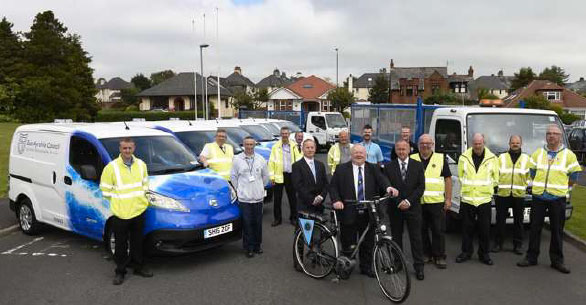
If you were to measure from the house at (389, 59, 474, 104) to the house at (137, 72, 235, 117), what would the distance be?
1056 inches

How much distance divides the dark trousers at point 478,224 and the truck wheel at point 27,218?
6.82 m

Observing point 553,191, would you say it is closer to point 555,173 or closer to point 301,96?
point 555,173

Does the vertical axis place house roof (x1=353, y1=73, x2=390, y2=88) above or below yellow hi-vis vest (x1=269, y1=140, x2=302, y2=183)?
above

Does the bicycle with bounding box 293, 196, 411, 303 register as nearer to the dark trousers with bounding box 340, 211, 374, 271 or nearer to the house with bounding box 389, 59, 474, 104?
the dark trousers with bounding box 340, 211, 374, 271

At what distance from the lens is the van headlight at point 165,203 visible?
5.77 m

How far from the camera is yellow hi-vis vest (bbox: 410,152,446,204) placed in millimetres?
5855

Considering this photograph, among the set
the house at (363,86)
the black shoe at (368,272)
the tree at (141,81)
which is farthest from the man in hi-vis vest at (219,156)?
the tree at (141,81)

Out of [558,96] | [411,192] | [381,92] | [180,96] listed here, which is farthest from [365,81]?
[411,192]

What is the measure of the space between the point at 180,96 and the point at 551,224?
69.8 m

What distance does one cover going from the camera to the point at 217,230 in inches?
237

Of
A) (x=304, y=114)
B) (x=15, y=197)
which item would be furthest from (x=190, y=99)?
(x=15, y=197)

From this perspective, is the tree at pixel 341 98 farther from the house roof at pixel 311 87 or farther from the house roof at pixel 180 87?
the house roof at pixel 180 87

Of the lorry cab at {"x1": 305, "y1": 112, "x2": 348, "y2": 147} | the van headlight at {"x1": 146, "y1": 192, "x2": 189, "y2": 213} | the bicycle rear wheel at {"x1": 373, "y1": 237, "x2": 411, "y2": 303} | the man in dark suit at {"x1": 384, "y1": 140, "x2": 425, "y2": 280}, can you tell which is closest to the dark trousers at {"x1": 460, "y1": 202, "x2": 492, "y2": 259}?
the man in dark suit at {"x1": 384, "y1": 140, "x2": 425, "y2": 280}

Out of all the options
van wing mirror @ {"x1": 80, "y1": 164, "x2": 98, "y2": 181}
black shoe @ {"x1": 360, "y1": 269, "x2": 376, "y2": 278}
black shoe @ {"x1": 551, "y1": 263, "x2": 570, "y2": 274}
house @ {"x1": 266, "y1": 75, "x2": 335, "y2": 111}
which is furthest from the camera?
house @ {"x1": 266, "y1": 75, "x2": 335, "y2": 111}
